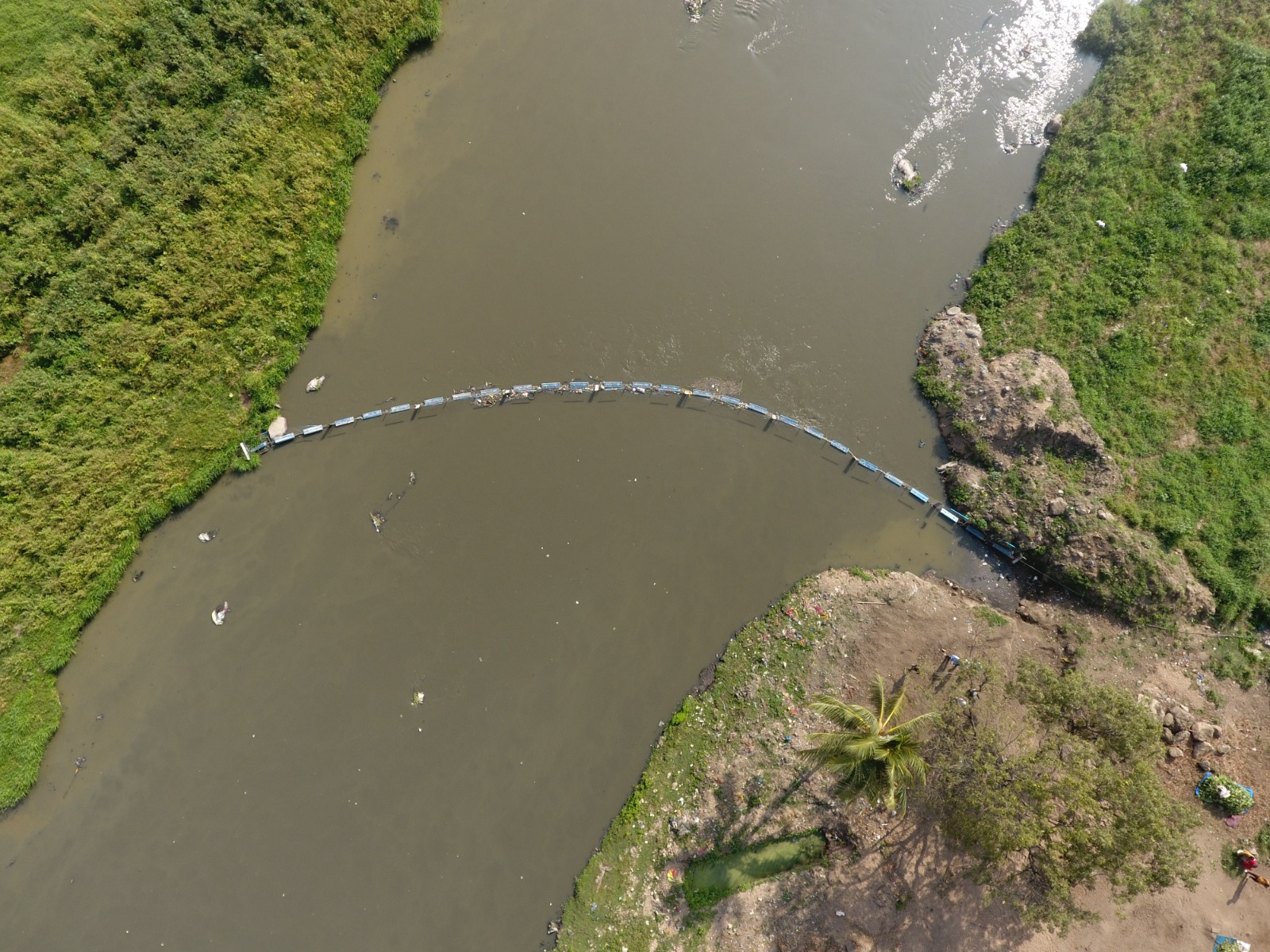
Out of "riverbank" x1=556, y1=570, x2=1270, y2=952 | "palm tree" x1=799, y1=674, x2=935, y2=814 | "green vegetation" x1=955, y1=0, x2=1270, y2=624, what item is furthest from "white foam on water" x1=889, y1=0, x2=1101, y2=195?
"palm tree" x1=799, y1=674, x2=935, y2=814

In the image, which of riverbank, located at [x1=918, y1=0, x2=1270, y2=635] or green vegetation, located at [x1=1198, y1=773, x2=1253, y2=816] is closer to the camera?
green vegetation, located at [x1=1198, y1=773, x2=1253, y2=816]

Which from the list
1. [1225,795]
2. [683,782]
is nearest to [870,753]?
[683,782]

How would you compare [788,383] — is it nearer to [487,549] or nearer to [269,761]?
[487,549]

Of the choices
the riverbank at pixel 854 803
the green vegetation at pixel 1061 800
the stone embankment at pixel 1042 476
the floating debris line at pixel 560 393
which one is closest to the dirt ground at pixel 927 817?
the riverbank at pixel 854 803

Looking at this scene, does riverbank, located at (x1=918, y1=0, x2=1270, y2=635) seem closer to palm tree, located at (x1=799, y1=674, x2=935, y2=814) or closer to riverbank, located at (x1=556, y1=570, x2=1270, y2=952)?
riverbank, located at (x1=556, y1=570, x2=1270, y2=952)

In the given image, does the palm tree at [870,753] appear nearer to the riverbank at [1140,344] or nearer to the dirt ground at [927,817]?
the dirt ground at [927,817]
